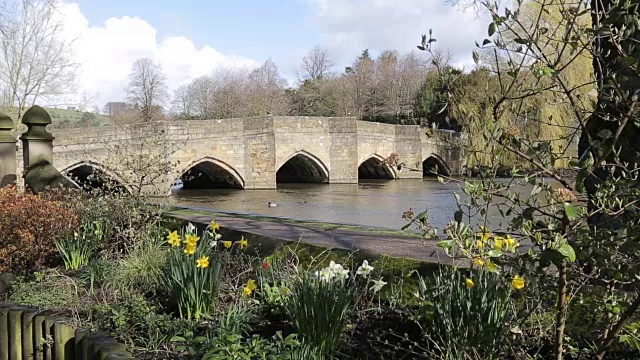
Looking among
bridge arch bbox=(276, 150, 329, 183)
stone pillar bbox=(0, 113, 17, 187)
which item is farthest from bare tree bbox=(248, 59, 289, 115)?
stone pillar bbox=(0, 113, 17, 187)

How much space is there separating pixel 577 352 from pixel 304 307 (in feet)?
4.14

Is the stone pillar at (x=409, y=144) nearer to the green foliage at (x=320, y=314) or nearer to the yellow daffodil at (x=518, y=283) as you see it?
the green foliage at (x=320, y=314)

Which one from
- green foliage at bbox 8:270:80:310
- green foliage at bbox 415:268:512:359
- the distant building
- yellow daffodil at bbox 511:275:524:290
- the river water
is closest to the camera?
yellow daffodil at bbox 511:275:524:290

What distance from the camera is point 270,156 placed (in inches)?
1105

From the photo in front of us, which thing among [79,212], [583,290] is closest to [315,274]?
[583,290]

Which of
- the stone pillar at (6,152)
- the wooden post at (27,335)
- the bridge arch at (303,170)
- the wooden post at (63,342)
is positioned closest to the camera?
the wooden post at (63,342)

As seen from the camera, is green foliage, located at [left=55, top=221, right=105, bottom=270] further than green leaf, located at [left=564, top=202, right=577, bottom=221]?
Yes

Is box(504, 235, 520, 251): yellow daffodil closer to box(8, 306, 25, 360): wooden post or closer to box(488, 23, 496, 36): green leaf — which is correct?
box(488, 23, 496, 36): green leaf

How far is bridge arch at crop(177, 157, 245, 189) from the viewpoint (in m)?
26.6

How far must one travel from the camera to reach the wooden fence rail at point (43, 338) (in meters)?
2.90

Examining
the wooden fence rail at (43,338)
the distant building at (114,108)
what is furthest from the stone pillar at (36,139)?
the distant building at (114,108)

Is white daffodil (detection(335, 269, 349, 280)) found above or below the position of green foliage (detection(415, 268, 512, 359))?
above

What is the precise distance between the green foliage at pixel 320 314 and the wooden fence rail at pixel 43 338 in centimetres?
85

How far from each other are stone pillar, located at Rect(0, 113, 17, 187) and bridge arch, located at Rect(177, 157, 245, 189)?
16.7 meters
